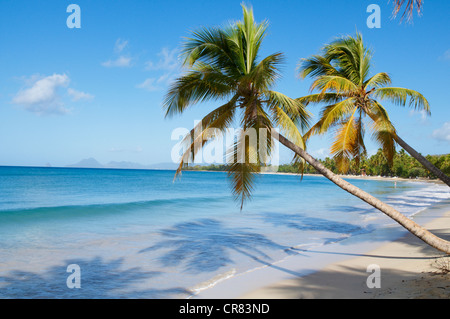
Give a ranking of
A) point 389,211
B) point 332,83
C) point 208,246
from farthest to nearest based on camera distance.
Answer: point 208,246
point 332,83
point 389,211

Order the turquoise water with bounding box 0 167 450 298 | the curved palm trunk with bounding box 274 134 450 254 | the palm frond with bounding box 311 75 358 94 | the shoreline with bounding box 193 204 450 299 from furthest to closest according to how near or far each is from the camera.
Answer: the palm frond with bounding box 311 75 358 94, the turquoise water with bounding box 0 167 450 298, the shoreline with bounding box 193 204 450 299, the curved palm trunk with bounding box 274 134 450 254

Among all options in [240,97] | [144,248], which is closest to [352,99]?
[240,97]

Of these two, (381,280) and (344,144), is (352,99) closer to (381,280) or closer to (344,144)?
(344,144)

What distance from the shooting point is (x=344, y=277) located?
6344 millimetres

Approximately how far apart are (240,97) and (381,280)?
434 centimetres

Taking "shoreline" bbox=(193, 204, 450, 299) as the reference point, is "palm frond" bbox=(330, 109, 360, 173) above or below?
above

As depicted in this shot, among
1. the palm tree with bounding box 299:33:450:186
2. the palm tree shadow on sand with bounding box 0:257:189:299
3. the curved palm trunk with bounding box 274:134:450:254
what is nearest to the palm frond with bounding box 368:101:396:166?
the palm tree with bounding box 299:33:450:186

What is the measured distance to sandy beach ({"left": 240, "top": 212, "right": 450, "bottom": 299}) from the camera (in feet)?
16.5

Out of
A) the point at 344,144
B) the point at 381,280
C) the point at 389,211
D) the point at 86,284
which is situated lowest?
the point at 86,284

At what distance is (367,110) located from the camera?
8375 millimetres

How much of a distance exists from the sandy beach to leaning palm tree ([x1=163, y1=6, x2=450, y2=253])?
5.02ft

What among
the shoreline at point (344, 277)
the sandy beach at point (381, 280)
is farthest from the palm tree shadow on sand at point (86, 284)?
the sandy beach at point (381, 280)

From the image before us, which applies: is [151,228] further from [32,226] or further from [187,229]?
[32,226]

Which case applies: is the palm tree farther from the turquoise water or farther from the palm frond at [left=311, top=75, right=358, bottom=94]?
Result: the turquoise water
